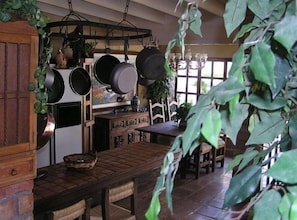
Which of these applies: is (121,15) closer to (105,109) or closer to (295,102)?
(105,109)

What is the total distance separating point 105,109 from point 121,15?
2.54 meters

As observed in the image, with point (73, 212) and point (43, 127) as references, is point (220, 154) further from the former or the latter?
point (43, 127)

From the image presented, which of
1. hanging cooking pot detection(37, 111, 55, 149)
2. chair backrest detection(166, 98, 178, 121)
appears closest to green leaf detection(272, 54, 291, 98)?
hanging cooking pot detection(37, 111, 55, 149)

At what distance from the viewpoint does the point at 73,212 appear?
2287 mm

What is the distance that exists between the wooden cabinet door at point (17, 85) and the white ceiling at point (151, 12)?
1.90m

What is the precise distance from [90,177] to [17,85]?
4.44 ft

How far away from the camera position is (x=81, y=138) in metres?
5.48

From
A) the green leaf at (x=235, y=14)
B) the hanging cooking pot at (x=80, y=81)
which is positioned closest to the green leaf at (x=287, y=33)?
the green leaf at (x=235, y=14)

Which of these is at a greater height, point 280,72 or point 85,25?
point 85,25

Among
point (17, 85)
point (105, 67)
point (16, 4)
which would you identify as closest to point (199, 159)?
point (105, 67)

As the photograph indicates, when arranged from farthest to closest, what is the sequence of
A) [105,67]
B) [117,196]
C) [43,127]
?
1. [105,67]
2. [117,196]
3. [43,127]

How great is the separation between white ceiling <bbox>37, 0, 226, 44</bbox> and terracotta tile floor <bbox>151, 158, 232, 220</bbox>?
6.02ft

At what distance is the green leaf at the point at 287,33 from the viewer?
0.38 m

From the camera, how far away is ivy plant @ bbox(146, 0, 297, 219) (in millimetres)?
395
